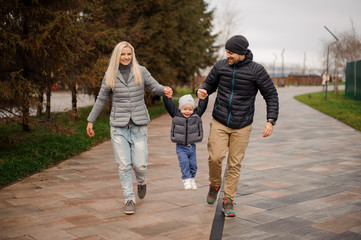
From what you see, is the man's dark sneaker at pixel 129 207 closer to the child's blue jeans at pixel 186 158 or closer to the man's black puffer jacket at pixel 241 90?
the child's blue jeans at pixel 186 158

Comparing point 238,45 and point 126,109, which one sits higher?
point 238,45

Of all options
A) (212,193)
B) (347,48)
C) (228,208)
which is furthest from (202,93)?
(347,48)

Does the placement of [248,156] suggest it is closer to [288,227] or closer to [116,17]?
[288,227]

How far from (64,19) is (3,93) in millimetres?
1802

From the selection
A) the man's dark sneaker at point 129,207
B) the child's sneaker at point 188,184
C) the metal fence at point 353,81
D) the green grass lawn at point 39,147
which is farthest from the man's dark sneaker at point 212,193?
the metal fence at point 353,81

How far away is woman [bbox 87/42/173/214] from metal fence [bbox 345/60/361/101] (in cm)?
2419

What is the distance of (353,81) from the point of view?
2920cm

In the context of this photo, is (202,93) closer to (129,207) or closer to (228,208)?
(228,208)

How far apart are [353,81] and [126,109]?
26398 mm

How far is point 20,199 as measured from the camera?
584 centimetres

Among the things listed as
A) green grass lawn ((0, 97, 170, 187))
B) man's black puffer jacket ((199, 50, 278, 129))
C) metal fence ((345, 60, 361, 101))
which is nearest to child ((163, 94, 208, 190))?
man's black puffer jacket ((199, 50, 278, 129))

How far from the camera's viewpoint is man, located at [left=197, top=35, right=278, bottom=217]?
16.6ft

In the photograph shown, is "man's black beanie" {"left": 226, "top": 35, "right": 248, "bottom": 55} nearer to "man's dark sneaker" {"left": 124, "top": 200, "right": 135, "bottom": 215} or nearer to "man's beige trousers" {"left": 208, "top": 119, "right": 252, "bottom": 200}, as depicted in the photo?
"man's beige trousers" {"left": 208, "top": 119, "right": 252, "bottom": 200}

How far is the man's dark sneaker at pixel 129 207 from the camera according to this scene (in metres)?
5.19
